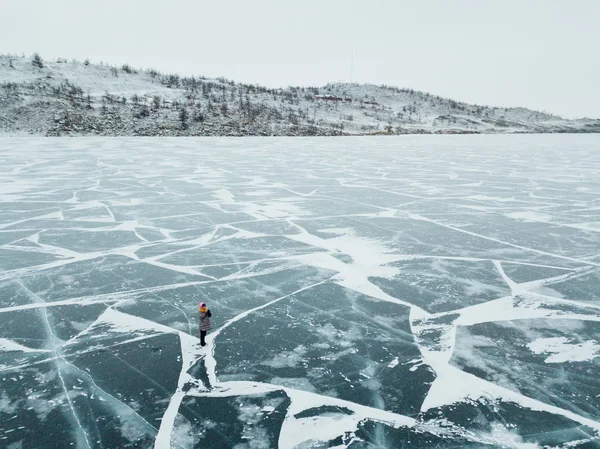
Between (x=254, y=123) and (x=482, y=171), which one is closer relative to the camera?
(x=482, y=171)

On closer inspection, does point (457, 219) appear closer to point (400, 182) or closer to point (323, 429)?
point (400, 182)

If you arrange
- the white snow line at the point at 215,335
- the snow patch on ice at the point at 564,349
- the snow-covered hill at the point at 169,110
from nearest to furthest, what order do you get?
1. the white snow line at the point at 215,335
2. the snow patch on ice at the point at 564,349
3. the snow-covered hill at the point at 169,110

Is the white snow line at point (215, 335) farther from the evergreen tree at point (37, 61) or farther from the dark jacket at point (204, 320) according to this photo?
the evergreen tree at point (37, 61)

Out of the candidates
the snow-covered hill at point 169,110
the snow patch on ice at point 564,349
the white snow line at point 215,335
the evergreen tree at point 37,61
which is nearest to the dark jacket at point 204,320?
the white snow line at point 215,335

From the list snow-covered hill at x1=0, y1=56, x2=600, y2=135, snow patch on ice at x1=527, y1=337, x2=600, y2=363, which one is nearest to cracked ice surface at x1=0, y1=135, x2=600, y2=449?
snow patch on ice at x1=527, y1=337, x2=600, y2=363

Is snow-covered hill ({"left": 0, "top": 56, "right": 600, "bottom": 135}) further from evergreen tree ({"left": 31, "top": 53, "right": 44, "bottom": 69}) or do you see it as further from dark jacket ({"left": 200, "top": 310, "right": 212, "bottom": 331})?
dark jacket ({"left": 200, "top": 310, "right": 212, "bottom": 331})

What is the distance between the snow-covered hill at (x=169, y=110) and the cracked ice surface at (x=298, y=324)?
53.2ft

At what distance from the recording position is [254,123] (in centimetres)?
2508

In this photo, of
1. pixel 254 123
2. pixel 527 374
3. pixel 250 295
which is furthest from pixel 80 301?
pixel 254 123

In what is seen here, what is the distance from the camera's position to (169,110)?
24.1 metres

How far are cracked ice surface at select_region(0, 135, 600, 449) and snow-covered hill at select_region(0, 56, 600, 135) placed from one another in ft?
53.2

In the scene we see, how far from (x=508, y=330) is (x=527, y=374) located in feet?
1.85

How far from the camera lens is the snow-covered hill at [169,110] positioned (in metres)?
21.6

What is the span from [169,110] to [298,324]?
76.3ft
